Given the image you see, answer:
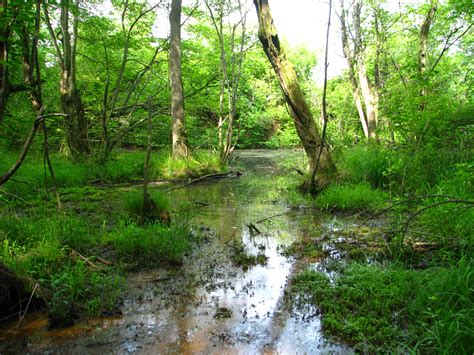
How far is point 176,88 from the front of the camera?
1162 centimetres

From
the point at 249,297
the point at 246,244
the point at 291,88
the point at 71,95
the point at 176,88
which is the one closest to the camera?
the point at 249,297

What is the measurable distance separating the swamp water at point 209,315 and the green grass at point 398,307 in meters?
0.18

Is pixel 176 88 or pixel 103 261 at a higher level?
pixel 176 88

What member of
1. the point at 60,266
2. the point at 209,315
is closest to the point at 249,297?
the point at 209,315

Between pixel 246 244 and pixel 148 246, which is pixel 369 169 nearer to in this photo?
pixel 246 244

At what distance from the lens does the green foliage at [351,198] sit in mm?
6118

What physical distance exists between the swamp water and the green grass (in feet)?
0.60

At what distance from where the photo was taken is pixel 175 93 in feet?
38.1

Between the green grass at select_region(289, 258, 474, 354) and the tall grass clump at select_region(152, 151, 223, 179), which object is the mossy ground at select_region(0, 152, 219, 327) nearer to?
the green grass at select_region(289, 258, 474, 354)

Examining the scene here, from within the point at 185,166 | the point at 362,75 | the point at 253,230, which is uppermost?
the point at 362,75

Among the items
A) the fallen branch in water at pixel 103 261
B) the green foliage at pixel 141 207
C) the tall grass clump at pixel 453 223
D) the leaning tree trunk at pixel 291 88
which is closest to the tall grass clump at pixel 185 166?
the leaning tree trunk at pixel 291 88

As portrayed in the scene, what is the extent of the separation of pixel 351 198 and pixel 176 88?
24.6ft

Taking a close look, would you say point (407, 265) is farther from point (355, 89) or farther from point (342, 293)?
point (355, 89)

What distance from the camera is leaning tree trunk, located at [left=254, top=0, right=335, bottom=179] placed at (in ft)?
24.9
